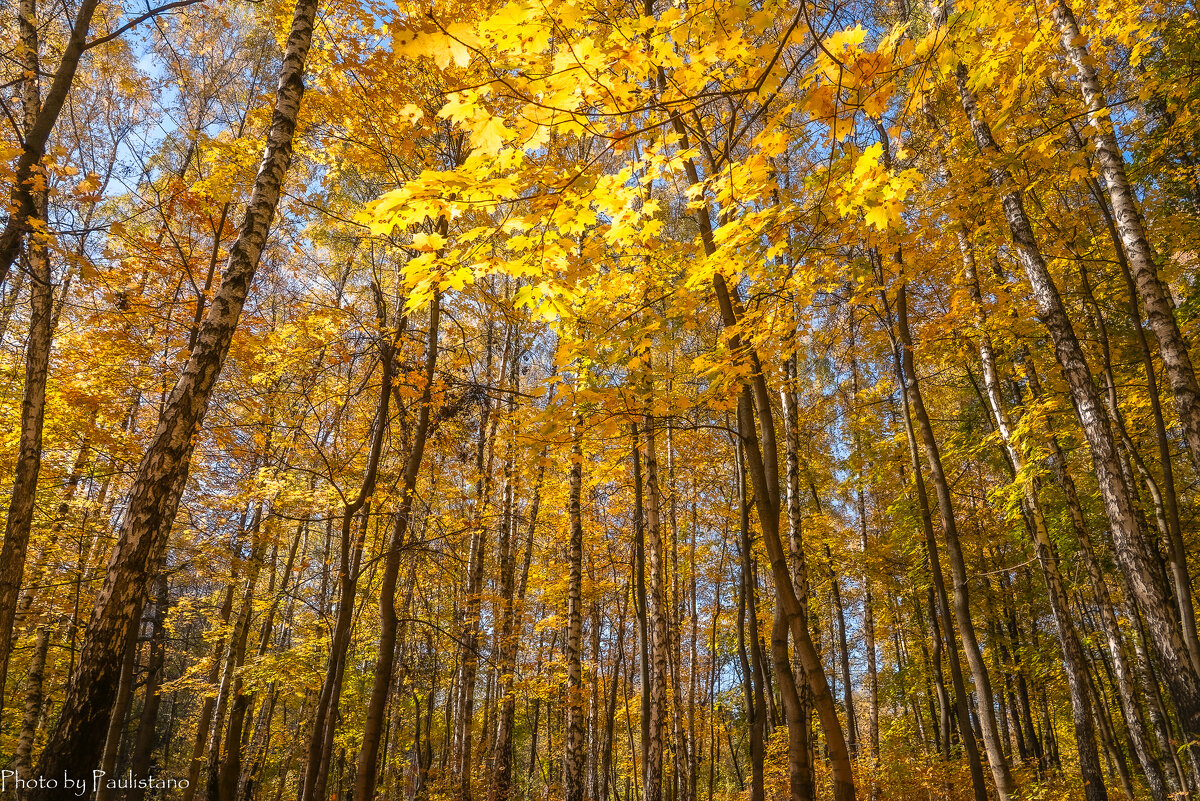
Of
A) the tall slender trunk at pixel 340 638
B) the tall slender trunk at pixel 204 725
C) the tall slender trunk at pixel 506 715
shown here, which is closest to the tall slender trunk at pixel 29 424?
the tall slender trunk at pixel 204 725

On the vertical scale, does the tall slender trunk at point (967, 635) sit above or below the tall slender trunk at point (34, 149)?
below

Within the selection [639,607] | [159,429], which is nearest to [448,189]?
[159,429]

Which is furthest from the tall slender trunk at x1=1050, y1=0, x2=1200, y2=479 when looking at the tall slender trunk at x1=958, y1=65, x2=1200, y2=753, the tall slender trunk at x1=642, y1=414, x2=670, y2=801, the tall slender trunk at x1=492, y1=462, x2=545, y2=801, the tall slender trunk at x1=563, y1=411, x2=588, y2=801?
the tall slender trunk at x1=492, y1=462, x2=545, y2=801

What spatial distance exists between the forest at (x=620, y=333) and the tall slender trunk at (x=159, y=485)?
0.03m

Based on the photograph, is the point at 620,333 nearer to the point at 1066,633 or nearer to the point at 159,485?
the point at 159,485

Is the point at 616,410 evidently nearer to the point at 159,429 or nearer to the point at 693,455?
the point at 159,429

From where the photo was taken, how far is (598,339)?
309cm

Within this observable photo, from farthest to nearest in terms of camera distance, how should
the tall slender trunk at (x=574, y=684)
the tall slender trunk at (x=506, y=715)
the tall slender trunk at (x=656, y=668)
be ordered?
1. the tall slender trunk at (x=506, y=715)
2. the tall slender trunk at (x=574, y=684)
3. the tall slender trunk at (x=656, y=668)

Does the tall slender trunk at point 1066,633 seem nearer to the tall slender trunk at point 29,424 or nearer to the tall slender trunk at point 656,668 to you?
the tall slender trunk at point 656,668

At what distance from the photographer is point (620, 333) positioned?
2945mm

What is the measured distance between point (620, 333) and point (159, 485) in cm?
300

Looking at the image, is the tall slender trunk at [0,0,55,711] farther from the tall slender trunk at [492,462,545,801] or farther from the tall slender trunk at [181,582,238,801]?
the tall slender trunk at [492,462,545,801]

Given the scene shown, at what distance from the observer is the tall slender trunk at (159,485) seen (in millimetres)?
2902

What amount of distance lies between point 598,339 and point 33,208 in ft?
18.0
